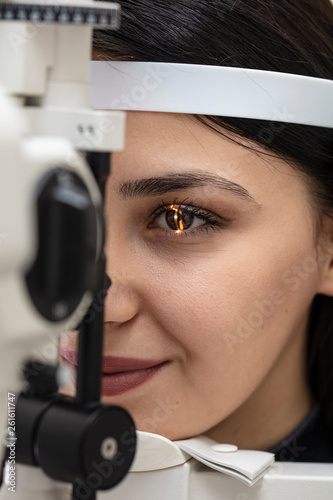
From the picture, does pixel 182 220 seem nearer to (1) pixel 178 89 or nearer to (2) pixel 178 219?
(2) pixel 178 219

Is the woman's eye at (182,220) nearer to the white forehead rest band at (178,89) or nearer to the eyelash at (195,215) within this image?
the eyelash at (195,215)

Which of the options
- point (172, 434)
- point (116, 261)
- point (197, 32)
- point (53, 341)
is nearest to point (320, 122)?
point (197, 32)

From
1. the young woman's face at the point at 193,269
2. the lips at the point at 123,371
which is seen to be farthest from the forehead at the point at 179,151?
the lips at the point at 123,371

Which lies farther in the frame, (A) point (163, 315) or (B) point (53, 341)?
(A) point (163, 315)

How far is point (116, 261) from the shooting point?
855mm

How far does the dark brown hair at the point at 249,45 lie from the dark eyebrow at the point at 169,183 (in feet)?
0.20

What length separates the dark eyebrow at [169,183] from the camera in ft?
2.76

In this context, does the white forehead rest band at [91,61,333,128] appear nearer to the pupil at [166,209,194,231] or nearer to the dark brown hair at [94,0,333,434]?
the dark brown hair at [94,0,333,434]

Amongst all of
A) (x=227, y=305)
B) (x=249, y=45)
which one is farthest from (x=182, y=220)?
(x=249, y=45)

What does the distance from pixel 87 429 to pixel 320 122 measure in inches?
21.8

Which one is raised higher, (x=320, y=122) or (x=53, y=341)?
(x=320, y=122)

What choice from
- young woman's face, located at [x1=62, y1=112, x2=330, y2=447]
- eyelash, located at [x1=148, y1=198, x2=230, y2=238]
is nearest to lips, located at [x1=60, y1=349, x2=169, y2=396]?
young woman's face, located at [x1=62, y1=112, x2=330, y2=447]

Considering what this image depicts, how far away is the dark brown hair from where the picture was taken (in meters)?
0.85

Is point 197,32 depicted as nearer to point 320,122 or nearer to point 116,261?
point 320,122
